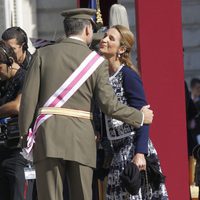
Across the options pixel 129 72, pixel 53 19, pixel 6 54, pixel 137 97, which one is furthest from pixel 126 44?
pixel 53 19

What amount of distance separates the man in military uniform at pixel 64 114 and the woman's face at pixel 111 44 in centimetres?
43

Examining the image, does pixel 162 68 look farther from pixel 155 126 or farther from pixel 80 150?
pixel 80 150

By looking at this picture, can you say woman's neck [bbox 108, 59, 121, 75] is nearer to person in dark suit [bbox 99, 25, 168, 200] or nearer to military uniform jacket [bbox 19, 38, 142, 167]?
person in dark suit [bbox 99, 25, 168, 200]

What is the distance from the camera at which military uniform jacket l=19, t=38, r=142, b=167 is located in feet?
19.6

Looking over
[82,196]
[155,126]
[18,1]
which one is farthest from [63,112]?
[18,1]

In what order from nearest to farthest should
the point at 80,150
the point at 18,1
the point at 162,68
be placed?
1. the point at 80,150
2. the point at 162,68
3. the point at 18,1

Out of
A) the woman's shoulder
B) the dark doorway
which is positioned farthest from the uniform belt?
the dark doorway

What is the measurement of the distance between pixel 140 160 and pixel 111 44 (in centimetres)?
87

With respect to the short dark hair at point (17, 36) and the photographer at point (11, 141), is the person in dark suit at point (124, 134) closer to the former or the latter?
the photographer at point (11, 141)

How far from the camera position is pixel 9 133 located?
7.24 metres

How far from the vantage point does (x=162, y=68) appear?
7.61 metres

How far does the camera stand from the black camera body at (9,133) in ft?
23.7

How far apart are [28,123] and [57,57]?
0.46m

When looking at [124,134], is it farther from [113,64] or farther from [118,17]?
[118,17]
